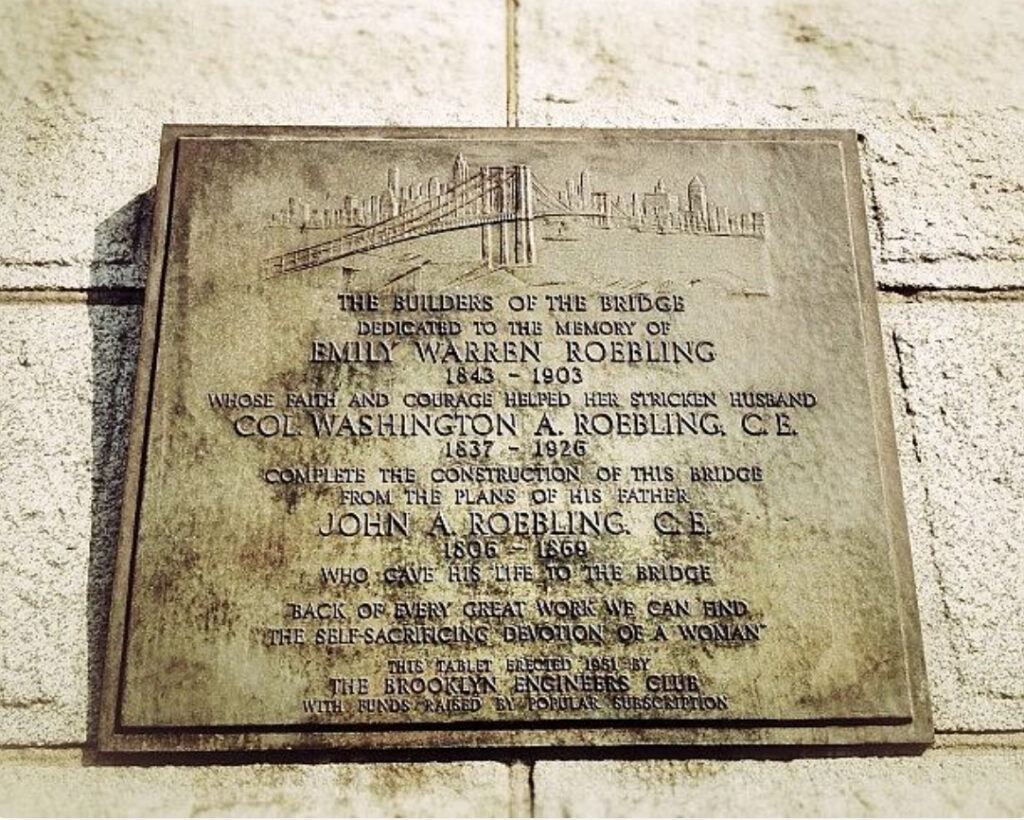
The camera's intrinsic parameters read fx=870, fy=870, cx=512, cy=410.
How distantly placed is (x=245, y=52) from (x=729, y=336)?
1.94m

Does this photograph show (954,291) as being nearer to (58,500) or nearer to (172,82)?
(172,82)

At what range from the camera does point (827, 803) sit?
2236mm

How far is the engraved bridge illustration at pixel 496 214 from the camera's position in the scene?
2574 mm

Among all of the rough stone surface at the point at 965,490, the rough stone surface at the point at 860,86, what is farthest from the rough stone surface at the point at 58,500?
Result: the rough stone surface at the point at 965,490

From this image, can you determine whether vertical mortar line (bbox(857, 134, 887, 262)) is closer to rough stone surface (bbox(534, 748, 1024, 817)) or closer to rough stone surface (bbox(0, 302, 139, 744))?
rough stone surface (bbox(534, 748, 1024, 817))

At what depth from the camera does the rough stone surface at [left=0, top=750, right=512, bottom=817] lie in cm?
221

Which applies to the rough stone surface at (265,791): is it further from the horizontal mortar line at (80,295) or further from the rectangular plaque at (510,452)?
the horizontal mortar line at (80,295)

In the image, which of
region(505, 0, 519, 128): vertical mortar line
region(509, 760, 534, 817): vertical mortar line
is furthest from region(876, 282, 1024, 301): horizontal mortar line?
region(509, 760, 534, 817): vertical mortar line

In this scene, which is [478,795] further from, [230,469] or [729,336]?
[729,336]

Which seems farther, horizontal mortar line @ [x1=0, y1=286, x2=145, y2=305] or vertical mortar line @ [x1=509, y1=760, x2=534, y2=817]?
horizontal mortar line @ [x1=0, y1=286, x2=145, y2=305]

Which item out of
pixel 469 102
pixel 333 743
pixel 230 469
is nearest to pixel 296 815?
pixel 333 743

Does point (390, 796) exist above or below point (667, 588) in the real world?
below

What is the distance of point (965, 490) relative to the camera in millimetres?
2559

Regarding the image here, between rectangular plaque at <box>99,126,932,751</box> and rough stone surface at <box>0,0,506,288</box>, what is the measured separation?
303mm
